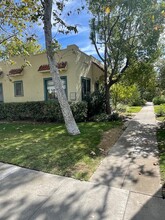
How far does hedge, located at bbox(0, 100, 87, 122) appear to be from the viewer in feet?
35.0

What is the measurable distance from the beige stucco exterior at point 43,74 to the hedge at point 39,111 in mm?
1103

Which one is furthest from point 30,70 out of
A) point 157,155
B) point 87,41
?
point 157,155

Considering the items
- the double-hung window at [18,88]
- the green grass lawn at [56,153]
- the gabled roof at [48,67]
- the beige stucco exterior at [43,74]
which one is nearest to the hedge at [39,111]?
the beige stucco exterior at [43,74]

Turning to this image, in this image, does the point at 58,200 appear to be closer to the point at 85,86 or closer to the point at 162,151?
the point at 162,151

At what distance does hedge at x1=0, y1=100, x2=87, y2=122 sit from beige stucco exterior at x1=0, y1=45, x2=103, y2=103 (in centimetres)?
110

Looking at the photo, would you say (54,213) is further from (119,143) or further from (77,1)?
(77,1)

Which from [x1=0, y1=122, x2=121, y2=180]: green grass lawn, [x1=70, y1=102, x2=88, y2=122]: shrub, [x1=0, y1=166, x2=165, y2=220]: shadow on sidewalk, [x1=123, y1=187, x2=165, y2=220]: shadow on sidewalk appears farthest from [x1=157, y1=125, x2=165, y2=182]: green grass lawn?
[x1=70, y1=102, x2=88, y2=122]: shrub

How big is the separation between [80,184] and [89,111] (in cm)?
875

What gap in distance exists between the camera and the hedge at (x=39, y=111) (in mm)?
10656

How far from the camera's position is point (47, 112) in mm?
11023

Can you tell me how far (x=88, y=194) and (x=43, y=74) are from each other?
1013 cm

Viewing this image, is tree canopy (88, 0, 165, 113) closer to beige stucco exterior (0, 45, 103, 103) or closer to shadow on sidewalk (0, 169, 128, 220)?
beige stucco exterior (0, 45, 103, 103)

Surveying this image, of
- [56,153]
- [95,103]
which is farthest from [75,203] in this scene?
[95,103]

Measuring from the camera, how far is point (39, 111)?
11.4 meters
